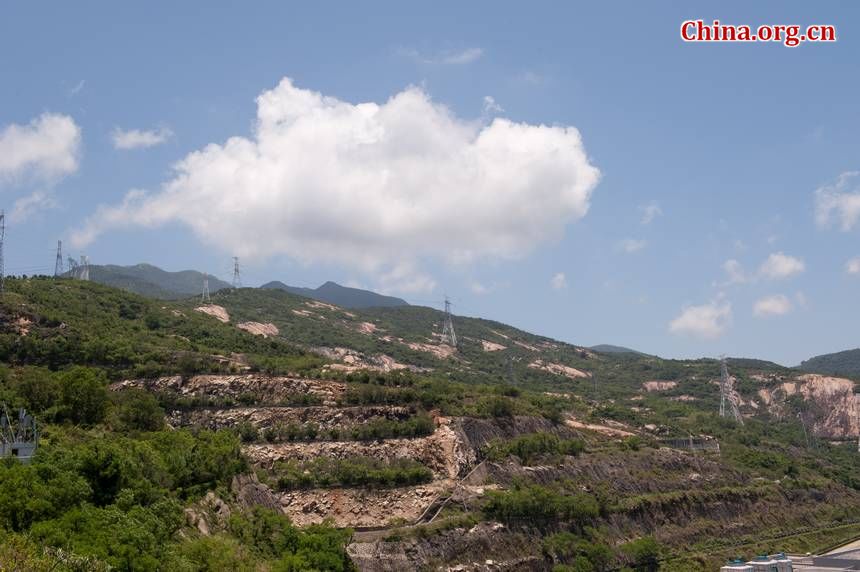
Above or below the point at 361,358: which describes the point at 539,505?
below

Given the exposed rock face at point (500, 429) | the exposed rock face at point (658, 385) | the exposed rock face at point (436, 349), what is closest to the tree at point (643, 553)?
the exposed rock face at point (500, 429)

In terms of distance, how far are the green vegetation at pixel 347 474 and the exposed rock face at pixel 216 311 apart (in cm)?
6495

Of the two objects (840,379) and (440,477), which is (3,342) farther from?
(840,379)

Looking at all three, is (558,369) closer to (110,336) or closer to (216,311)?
(216,311)

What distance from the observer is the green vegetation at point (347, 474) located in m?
59.5

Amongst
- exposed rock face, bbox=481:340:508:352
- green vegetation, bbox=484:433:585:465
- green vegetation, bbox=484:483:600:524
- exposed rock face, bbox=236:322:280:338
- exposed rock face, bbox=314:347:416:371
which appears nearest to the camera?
green vegetation, bbox=484:483:600:524

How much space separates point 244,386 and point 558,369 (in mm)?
104960

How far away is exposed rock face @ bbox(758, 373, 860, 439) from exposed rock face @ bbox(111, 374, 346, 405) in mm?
111707

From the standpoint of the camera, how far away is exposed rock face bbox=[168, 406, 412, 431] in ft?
210

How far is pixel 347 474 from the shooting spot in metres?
60.8

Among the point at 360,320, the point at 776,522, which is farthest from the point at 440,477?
the point at 360,320

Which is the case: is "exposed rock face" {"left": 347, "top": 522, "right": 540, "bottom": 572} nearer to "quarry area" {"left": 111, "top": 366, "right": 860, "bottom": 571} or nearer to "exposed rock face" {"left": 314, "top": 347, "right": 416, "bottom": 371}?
"quarry area" {"left": 111, "top": 366, "right": 860, "bottom": 571}

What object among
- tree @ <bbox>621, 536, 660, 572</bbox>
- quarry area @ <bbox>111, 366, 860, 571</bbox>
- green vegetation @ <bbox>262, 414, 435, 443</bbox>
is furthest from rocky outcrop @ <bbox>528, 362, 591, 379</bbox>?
green vegetation @ <bbox>262, 414, 435, 443</bbox>

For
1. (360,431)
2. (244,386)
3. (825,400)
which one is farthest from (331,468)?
(825,400)
